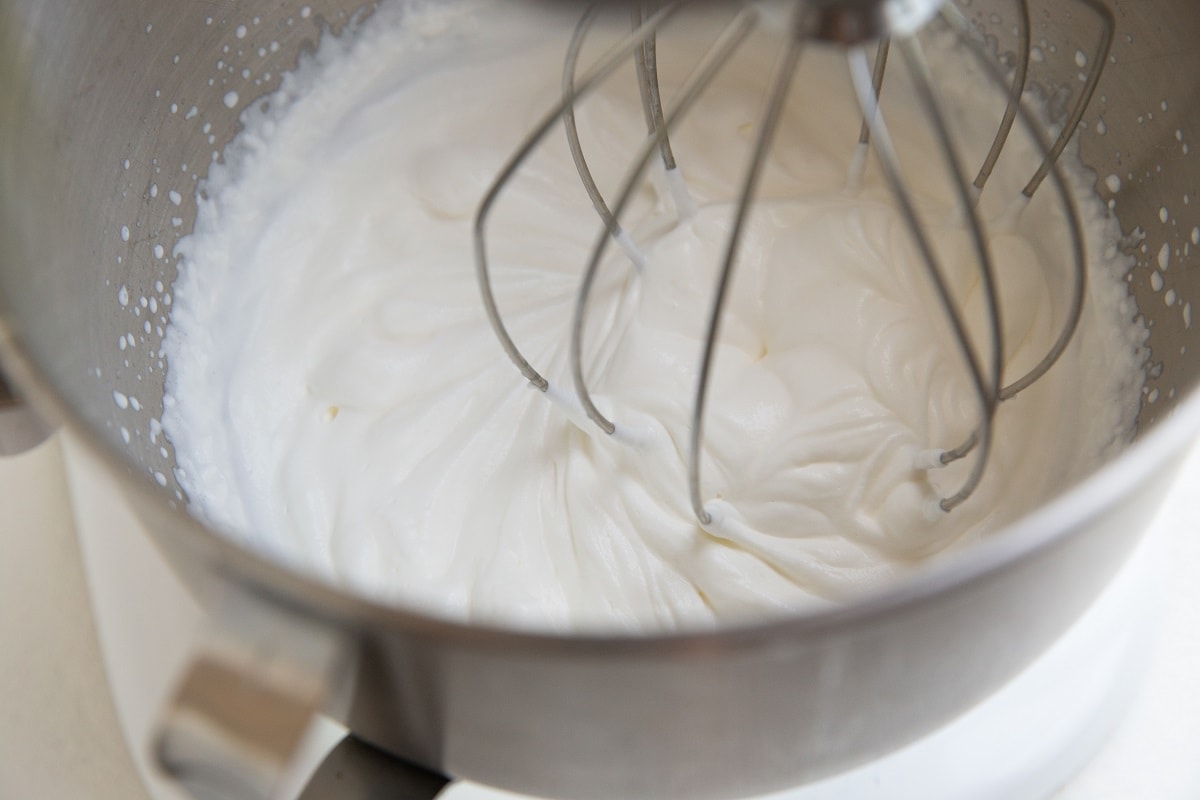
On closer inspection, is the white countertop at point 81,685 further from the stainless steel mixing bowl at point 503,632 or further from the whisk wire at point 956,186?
the whisk wire at point 956,186

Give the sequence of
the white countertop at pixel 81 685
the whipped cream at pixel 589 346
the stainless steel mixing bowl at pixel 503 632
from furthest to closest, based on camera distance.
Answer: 1. the whipped cream at pixel 589 346
2. the white countertop at pixel 81 685
3. the stainless steel mixing bowl at pixel 503 632

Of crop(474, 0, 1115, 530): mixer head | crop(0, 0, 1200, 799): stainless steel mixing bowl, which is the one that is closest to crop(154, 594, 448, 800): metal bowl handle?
crop(0, 0, 1200, 799): stainless steel mixing bowl

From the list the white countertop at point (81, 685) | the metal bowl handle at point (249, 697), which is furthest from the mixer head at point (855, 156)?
the metal bowl handle at point (249, 697)

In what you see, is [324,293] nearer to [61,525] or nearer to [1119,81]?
[61,525]

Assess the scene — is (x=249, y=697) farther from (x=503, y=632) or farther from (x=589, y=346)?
(x=589, y=346)

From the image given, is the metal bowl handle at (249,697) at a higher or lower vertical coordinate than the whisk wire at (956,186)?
lower

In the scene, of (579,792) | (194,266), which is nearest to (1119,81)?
(579,792)

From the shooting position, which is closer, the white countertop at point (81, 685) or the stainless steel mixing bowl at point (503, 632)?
the stainless steel mixing bowl at point (503, 632)
